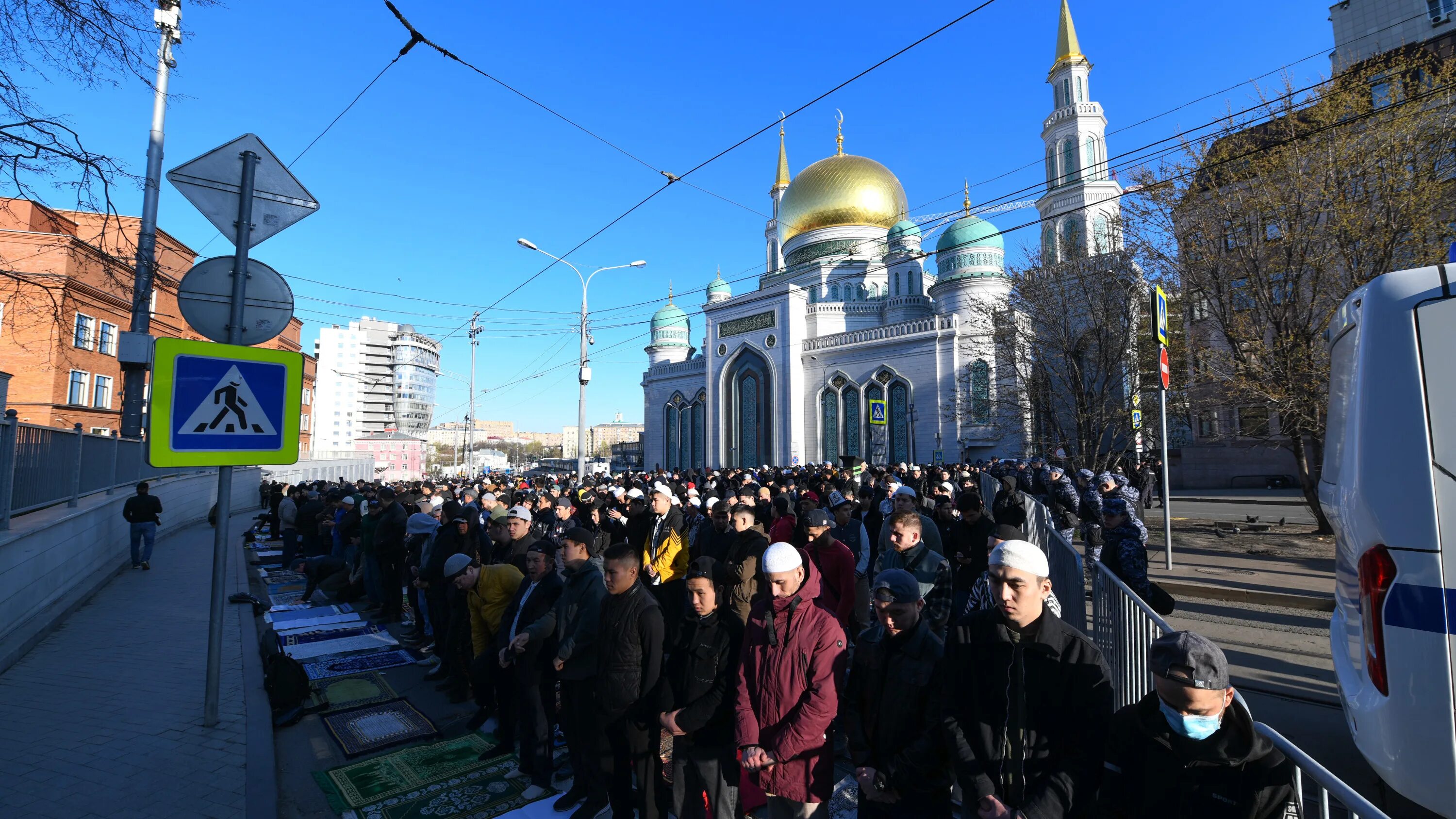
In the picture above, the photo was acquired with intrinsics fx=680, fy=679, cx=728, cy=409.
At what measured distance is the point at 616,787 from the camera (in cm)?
351

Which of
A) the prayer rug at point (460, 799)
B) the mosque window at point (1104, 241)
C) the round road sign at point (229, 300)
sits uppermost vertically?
the mosque window at point (1104, 241)

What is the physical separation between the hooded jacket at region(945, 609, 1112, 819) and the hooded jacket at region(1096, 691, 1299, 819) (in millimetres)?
112

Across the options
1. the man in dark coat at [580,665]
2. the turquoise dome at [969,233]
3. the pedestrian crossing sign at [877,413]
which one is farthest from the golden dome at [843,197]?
the man in dark coat at [580,665]

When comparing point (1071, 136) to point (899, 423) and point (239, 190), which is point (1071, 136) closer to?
point (899, 423)

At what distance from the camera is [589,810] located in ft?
11.7

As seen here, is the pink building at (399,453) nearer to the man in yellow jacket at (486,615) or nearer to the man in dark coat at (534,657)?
the man in yellow jacket at (486,615)

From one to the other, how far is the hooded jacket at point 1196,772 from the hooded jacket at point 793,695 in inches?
42.3

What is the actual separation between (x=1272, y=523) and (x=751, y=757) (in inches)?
548

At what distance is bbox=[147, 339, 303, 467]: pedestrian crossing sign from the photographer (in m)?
3.57

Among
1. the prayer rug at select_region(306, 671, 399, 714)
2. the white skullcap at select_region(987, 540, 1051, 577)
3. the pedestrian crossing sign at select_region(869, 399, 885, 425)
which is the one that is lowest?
the prayer rug at select_region(306, 671, 399, 714)

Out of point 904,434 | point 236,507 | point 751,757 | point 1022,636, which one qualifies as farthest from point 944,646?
point 904,434

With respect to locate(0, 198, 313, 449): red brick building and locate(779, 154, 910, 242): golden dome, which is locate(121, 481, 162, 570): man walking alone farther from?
locate(779, 154, 910, 242): golden dome

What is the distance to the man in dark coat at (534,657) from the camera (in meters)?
3.98

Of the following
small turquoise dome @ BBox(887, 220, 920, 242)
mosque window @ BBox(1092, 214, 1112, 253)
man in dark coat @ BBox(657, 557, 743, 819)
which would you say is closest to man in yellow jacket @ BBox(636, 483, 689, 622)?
man in dark coat @ BBox(657, 557, 743, 819)
